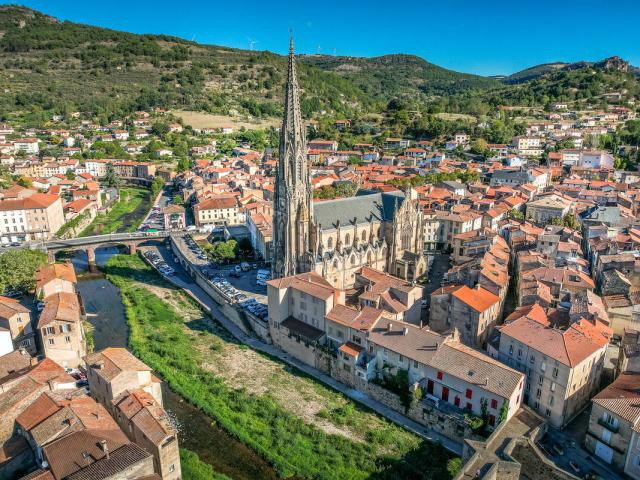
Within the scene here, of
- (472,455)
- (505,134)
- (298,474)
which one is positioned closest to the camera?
(472,455)

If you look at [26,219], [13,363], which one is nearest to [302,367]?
[13,363]

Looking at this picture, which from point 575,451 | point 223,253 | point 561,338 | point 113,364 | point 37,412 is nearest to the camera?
point 575,451

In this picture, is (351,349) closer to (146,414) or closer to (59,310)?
(146,414)

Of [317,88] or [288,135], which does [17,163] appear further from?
[317,88]

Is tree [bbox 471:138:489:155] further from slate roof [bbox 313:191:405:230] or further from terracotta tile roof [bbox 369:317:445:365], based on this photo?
terracotta tile roof [bbox 369:317:445:365]

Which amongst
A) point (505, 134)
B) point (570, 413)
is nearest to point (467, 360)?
point (570, 413)

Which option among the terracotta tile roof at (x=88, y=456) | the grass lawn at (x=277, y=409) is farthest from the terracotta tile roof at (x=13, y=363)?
the terracotta tile roof at (x=88, y=456)

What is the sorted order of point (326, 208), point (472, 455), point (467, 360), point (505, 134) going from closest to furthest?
point (472, 455), point (467, 360), point (326, 208), point (505, 134)
